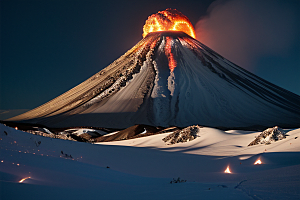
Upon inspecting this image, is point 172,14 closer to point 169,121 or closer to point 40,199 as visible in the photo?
point 169,121

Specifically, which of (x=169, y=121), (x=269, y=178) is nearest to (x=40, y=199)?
(x=269, y=178)

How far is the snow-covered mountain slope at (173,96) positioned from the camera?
154 feet

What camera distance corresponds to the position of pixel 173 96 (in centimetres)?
5269

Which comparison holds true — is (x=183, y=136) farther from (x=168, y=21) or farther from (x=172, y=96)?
(x=168, y=21)

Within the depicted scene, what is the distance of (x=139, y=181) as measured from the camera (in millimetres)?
4660

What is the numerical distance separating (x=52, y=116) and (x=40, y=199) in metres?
50.9

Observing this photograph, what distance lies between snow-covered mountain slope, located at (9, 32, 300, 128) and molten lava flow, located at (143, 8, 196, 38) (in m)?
6.25

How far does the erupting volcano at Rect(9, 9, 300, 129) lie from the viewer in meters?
47.1

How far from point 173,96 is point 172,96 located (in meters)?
0.20

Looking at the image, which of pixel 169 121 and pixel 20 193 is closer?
pixel 20 193

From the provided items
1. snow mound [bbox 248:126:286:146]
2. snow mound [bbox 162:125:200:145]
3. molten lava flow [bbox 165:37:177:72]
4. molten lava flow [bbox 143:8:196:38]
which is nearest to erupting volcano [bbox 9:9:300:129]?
molten lava flow [bbox 165:37:177:72]

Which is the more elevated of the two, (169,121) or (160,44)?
(160,44)

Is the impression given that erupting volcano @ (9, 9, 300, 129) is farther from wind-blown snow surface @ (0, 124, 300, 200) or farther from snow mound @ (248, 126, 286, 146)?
wind-blown snow surface @ (0, 124, 300, 200)

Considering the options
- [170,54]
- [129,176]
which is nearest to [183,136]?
[129,176]
